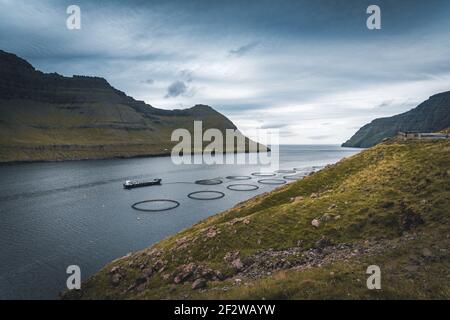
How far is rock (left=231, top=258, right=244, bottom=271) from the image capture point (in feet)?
105

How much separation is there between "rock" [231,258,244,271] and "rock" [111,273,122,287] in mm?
15991

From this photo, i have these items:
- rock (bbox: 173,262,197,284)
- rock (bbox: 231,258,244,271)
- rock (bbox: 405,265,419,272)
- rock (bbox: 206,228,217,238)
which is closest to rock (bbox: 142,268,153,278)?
rock (bbox: 173,262,197,284)

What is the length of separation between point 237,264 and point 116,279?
17159 mm

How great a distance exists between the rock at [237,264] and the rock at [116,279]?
16.0 metres

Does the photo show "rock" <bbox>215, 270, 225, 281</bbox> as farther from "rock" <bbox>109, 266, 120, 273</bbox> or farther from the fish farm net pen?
the fish farm net pen

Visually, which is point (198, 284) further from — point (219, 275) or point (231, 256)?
point (231, 256)

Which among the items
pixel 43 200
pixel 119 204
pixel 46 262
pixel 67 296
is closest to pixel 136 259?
pixel 67 296

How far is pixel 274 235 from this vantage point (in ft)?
122

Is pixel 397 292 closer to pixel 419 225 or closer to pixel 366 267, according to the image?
pixel 366 267

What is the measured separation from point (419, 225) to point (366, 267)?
11047 millimetres

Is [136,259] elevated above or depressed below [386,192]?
below

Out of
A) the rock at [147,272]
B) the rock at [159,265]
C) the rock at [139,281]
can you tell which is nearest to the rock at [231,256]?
the rock at [159,265]

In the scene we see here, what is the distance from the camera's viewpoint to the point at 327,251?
3164cm

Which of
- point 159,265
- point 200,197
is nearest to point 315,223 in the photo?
point 159,265
